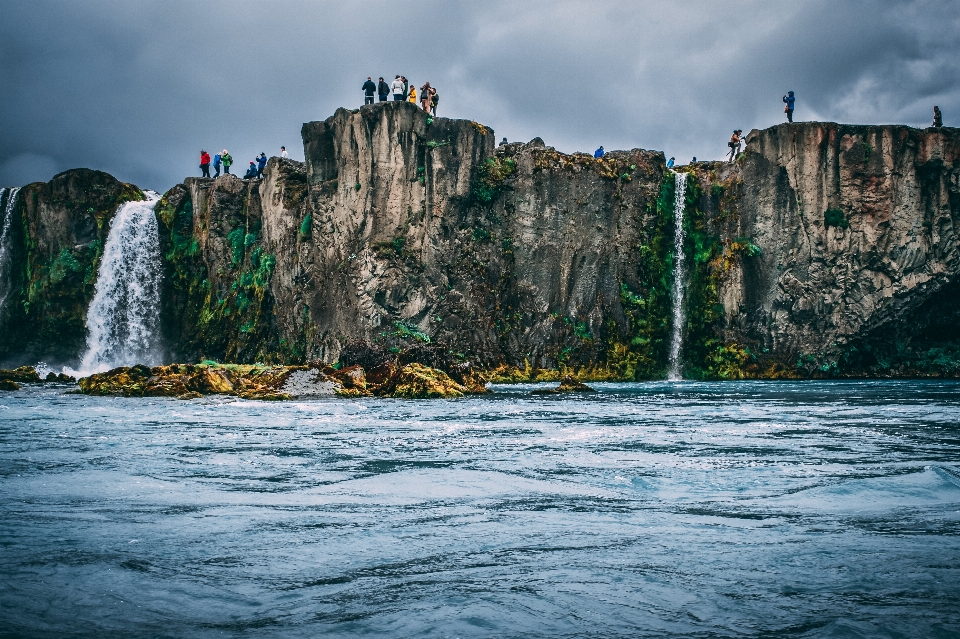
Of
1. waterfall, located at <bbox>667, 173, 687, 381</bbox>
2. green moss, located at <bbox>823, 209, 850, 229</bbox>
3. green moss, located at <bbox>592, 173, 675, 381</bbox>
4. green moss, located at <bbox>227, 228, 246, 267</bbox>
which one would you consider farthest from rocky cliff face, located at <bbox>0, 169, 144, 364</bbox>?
green moss, located at <bbox>823, 209, 850, 229</bbox>

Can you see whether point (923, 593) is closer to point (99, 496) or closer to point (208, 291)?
point (99, 496)

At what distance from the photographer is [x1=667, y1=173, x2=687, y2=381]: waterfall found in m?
50.1

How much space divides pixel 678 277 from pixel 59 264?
44434 millimetres

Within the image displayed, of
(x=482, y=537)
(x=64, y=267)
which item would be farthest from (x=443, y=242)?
(x=482, y=537)

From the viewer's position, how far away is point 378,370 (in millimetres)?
30922

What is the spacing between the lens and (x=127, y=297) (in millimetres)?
52969

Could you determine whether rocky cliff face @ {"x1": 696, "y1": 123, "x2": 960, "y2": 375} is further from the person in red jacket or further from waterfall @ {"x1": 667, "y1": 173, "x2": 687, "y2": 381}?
the person in red jacket

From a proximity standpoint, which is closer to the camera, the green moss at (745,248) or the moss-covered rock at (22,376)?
the moss-covered rock at (22,376)

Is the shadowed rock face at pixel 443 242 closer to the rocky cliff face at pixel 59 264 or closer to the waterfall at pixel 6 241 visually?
the rocky cliff face at pixel 59 264

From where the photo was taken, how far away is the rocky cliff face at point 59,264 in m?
55.3

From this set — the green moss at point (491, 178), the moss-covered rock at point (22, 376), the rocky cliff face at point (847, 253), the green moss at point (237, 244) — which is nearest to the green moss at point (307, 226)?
the green moss at point (237, 244)

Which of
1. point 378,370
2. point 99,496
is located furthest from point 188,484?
point 378,370

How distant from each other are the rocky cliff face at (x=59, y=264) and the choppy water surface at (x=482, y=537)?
153 feet

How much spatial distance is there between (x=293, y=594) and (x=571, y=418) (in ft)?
47.5
